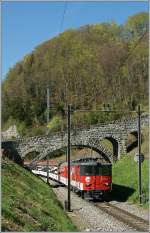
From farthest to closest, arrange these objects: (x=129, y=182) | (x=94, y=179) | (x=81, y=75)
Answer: (x=129, y=182), (x=94, y=179), (x=81, y=75)

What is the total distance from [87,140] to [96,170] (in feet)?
82.8

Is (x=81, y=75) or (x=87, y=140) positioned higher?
(x=81, y=75)

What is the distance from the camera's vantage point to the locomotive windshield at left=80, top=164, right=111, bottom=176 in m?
29.1

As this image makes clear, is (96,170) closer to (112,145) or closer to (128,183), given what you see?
(128,183)

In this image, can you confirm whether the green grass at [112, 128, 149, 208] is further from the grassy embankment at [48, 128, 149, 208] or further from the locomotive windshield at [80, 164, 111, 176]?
the locomotive windshield at [80, 164, 111, 176]

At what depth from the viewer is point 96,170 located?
29141 mm

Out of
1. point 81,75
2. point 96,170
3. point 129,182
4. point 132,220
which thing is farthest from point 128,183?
point 132,220

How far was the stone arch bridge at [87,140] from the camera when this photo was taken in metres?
53.5

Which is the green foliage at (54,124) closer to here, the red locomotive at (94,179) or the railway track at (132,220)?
the red locomotive at (94,179)

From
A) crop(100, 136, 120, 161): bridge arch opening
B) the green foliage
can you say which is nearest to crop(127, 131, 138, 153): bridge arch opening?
crop(100, 136, 120, 161): bridge arch opening

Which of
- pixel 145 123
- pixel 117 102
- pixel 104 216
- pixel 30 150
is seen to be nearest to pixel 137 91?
pixel 145 123

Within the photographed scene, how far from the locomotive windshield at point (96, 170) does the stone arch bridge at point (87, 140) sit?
23.6 metres

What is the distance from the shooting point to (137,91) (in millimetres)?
49812

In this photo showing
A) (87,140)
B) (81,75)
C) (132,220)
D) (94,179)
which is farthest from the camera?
(87,140)
